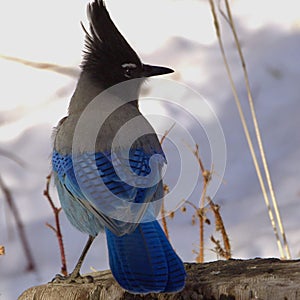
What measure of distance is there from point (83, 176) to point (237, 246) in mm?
1207

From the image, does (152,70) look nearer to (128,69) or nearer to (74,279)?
(128,69)

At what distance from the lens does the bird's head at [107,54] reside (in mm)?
2033

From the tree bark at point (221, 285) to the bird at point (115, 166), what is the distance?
68mm

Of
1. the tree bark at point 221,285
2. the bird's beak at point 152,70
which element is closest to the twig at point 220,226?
the tree bark at point 221,285

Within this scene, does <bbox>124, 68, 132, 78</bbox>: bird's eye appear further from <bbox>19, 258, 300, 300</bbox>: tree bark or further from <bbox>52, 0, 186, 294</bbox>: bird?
<bbox>19, 258, 300, 300</bbox>: tree bark

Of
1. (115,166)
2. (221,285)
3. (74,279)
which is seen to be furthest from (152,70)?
(221,285)

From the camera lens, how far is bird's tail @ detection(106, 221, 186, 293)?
1585mm

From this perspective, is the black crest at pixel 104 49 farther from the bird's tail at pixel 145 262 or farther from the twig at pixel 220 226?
the bird's tail at pixel 145 262

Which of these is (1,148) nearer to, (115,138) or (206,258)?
(206,258)

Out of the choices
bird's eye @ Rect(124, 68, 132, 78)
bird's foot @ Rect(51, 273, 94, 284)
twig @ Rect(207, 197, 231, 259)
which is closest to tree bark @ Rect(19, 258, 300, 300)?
bird's foot @ Rect(51, 273, 94, 284)

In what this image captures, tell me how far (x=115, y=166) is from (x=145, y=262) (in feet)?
0.79

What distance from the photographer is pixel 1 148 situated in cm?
306

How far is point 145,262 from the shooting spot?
1628mm

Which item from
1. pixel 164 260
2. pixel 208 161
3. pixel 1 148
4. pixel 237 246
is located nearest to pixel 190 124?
pixel 208 161
